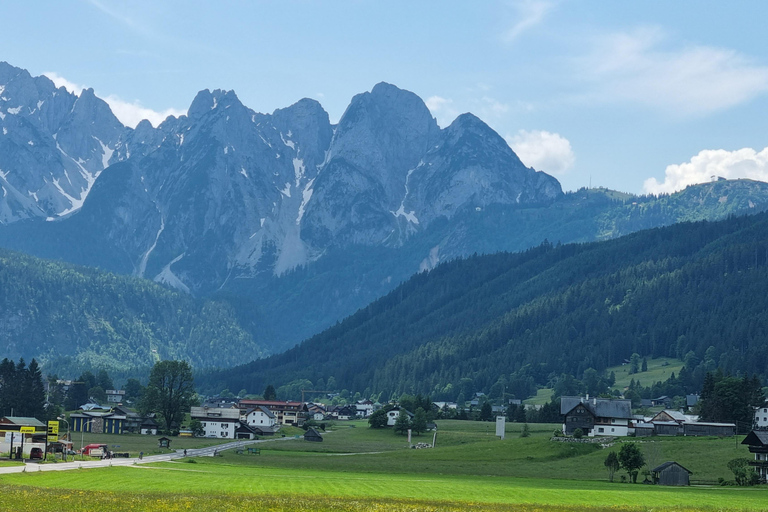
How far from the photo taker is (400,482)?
96.6m

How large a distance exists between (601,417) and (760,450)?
41.7 metres

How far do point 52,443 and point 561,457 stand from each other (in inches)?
2507

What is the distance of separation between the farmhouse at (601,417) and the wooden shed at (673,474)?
144ft

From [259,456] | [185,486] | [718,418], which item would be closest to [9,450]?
[259,456]

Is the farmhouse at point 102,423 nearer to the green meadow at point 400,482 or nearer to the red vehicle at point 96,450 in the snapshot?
the green meadow at point 400,482

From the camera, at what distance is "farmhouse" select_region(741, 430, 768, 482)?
11069 centimetres

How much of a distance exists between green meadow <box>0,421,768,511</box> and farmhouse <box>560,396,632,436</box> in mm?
12414

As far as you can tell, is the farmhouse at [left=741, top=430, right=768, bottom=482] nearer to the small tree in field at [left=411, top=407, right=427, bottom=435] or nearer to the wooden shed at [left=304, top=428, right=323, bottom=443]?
the small tree in field at [left=411, top=407, right=427, bottom=435]

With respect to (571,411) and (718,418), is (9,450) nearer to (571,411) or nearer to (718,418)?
(571,411)

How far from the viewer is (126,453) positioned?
132m

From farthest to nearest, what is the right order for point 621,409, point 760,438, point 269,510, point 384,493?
point 621,409 < point 760,438 < point 384,493 < point 269,510

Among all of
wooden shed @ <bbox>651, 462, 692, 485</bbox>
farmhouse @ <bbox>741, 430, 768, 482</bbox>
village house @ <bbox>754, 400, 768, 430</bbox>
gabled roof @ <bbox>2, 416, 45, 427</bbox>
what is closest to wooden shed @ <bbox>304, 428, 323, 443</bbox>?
gabled roof @ <bbox>2, 416, 45, 427</bbox>

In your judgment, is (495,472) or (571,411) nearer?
(495,472)

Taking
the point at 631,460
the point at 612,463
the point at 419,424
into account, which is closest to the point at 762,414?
the point at 419,424
